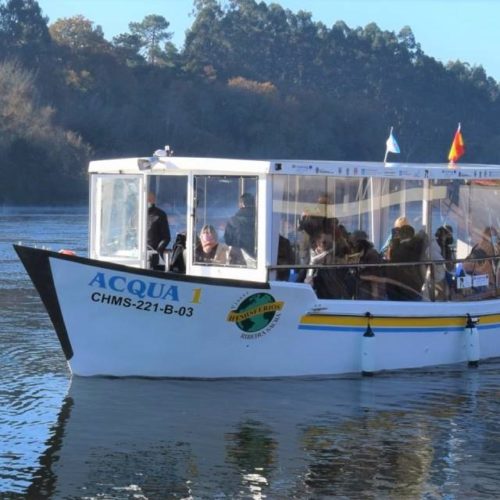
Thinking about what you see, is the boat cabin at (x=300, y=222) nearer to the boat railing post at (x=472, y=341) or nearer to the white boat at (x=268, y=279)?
the white boat at (x=268, y=279)

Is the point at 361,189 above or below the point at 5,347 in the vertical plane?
above

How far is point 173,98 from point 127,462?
88786 millimetres

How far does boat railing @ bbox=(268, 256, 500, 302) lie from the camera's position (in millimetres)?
12609

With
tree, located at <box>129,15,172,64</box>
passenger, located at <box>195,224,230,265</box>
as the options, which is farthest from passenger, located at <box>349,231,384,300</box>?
tree, located at <box>129,15,172,64</box>

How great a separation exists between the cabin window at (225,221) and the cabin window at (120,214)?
0.77m

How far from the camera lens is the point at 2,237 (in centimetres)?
3719

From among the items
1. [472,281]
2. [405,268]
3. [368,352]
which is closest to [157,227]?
[368,352]

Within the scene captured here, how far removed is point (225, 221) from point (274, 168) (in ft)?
2.68

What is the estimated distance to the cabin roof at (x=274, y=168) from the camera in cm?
1225

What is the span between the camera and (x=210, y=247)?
1270cm

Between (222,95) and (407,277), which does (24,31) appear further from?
(407,277)

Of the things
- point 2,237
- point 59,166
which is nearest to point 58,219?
point 2,237

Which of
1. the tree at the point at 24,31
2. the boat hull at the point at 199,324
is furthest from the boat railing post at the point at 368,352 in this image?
the tree at the point at 24,31

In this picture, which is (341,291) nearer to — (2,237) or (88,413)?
(88,413)
